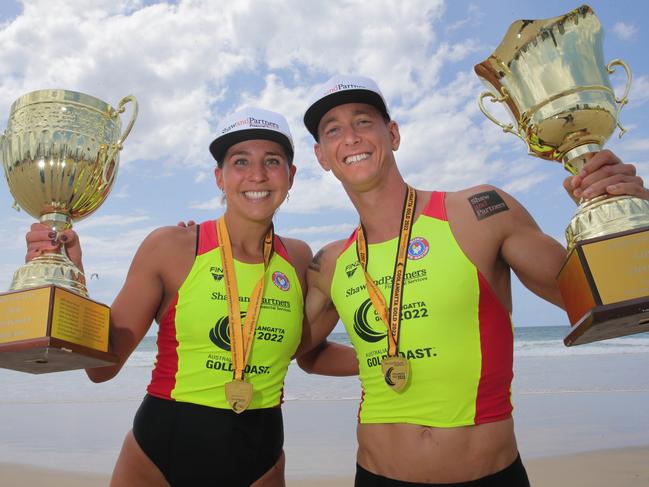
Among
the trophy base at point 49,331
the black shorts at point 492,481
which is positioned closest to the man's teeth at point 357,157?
the trophy base at point 49,331

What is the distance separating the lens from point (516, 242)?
238 cm

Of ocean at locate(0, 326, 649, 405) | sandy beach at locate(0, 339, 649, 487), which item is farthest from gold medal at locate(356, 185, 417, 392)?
ocean at locate(0, 326, 649, 405)

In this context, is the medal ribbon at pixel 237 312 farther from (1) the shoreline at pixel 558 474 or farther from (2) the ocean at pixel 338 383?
(2) the ocean at pixel 338 383

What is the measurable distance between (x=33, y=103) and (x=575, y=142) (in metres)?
2.50

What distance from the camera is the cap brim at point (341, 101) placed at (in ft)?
9.06

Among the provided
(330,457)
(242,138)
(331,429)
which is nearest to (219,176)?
(242,138)

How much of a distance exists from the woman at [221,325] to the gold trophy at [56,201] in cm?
17

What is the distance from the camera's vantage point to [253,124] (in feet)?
9.61

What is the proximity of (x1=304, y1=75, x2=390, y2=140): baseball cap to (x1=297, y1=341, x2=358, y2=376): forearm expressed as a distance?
1.50m

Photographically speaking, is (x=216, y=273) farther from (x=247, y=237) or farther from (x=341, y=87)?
(x=341, y=87)

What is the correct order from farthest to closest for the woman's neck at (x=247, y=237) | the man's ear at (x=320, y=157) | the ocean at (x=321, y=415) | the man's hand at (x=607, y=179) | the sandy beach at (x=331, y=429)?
the ocean at (x=321, y=415), the sandy beach at (x=331, y=429), the woman's neck at (x=247, y=237), the man's ear at (x=320, y=157), the man's hand at (x=607, y=179)

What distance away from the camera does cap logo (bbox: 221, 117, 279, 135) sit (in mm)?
2928

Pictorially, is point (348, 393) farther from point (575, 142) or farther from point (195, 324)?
point (575, 142)

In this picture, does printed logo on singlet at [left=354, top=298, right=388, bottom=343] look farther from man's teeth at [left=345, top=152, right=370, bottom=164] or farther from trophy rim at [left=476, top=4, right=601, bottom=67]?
trophy rim at [left=476, top=4, right=601, bottom=67]
